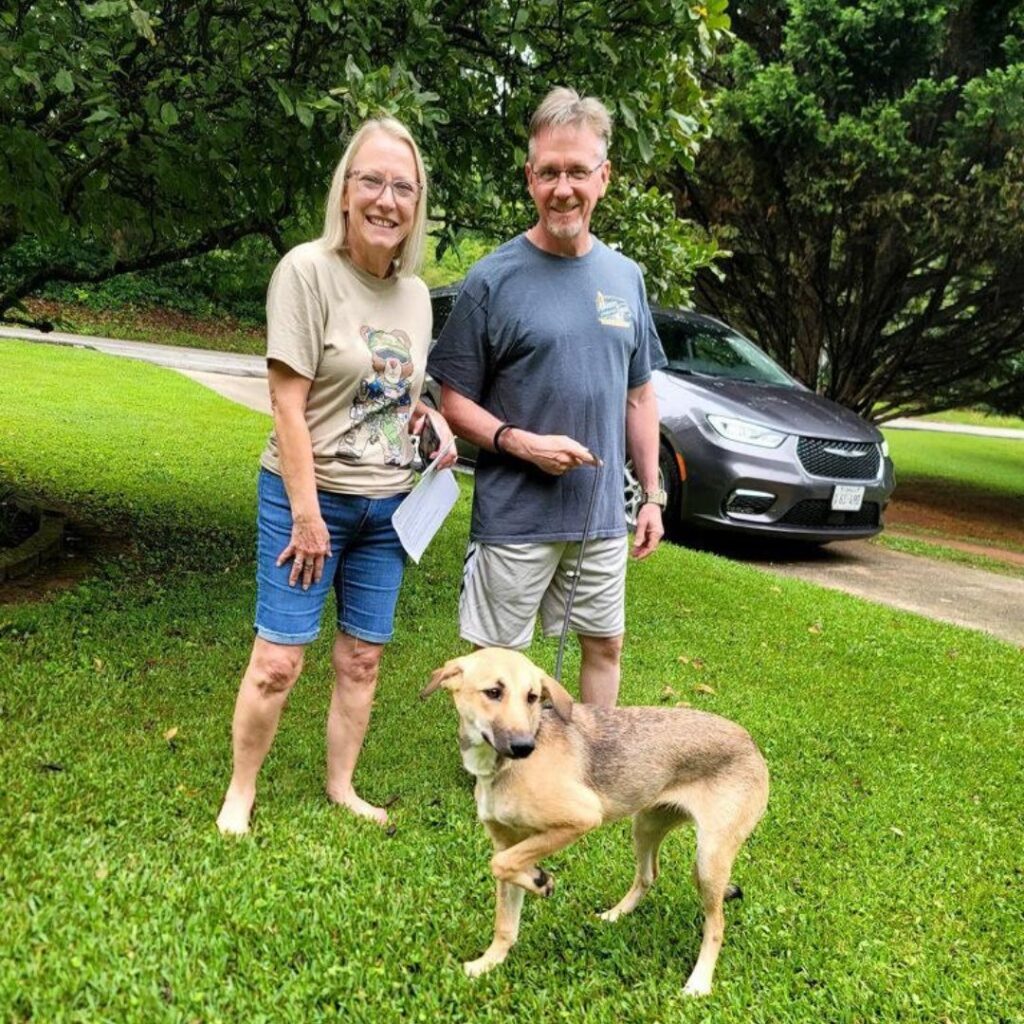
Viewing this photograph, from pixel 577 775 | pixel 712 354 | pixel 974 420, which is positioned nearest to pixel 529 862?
pixel 577 775

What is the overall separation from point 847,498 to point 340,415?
6130 mm

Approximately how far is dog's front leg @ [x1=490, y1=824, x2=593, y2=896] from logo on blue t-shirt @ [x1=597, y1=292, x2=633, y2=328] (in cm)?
159

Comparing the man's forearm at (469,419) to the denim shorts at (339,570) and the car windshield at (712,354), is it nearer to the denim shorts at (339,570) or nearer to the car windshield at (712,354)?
the denim shorts at (339,570)

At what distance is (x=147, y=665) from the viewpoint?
4.38m

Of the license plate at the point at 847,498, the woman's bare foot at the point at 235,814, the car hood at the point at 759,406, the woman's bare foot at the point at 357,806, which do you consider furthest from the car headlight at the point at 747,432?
the woman's bare foot at the point at 235,814

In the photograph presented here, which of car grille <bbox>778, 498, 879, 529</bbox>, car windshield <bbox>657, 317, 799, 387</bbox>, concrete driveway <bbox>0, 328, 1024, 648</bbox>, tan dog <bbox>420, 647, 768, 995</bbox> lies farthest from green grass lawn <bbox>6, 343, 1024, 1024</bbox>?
car windshield <bbox>657, 317, 799, 387</bbox>

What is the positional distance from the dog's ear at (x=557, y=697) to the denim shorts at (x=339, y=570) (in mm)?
800

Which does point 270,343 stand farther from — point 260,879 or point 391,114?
point 260,879

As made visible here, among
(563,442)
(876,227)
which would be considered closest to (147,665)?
(563,442)

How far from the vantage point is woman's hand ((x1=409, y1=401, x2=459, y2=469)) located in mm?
3049

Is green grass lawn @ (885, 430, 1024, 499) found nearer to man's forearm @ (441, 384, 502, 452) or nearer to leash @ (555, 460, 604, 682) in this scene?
leash @ (555, 460, 604, 682)

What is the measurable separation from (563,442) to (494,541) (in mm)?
435

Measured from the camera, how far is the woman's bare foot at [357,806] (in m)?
3.29

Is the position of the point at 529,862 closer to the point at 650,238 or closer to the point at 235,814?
the point at 235,814
